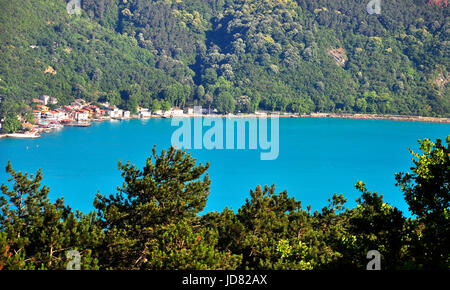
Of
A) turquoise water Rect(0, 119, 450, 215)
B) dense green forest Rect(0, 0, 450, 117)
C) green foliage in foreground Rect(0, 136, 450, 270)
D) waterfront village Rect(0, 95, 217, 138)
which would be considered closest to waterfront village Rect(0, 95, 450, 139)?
waterfront village Rect(0, 95, 217, 138)

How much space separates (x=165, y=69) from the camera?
7231 centimetres

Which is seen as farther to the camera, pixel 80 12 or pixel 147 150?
pixel 80 12

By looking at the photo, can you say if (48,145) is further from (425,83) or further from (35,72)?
(425,83)

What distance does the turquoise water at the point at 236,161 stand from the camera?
23.7 metres

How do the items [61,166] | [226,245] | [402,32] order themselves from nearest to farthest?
1. [226,245]
2. [61,166]
3. [402,32]

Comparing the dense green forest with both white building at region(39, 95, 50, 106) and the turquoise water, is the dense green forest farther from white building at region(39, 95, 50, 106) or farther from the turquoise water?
the turquoise water

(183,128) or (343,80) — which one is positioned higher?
(343,80)

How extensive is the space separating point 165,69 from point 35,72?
2213cm

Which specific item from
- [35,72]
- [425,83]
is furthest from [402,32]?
[35,72]

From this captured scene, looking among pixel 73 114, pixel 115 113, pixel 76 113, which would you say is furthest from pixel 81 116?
pixel 115 113

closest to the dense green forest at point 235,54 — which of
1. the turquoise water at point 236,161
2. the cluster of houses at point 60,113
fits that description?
the cluster of houses at point 60,113

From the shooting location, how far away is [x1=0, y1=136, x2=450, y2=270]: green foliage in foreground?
5582mm

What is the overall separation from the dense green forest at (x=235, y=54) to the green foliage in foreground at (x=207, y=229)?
4406cm

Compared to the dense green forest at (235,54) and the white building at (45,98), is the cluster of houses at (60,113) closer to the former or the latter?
the white building at (45,98)
